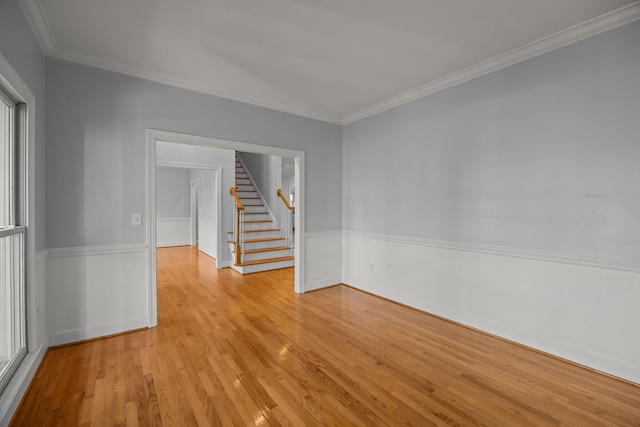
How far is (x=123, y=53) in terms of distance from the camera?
8.58ft

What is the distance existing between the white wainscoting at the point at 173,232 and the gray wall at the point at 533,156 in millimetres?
7101

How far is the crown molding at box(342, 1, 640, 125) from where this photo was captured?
209 cm

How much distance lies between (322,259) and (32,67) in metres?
3.57

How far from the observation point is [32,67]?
214cm

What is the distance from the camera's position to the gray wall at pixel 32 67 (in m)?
1.67

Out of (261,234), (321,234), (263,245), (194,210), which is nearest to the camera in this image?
(321,234)

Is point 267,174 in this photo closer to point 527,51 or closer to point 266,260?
point 266,260

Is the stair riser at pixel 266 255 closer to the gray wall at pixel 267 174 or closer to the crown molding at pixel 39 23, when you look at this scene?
the gray wall at pixel 267 174

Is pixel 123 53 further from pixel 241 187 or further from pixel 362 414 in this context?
pixel 241 187

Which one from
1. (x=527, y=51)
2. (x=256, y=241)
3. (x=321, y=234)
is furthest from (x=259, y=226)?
(x=527, y=51)

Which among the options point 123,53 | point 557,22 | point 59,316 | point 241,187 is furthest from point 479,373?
point 241,187

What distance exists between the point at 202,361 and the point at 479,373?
7.11 ft

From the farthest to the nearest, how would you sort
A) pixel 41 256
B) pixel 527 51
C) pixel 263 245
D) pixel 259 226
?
pixel 259 226, pixel 263 245, pixel 527 51, pixel 41 256

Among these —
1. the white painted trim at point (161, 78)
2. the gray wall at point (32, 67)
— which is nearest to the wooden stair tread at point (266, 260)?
the white painted trim at point (161, 78)
